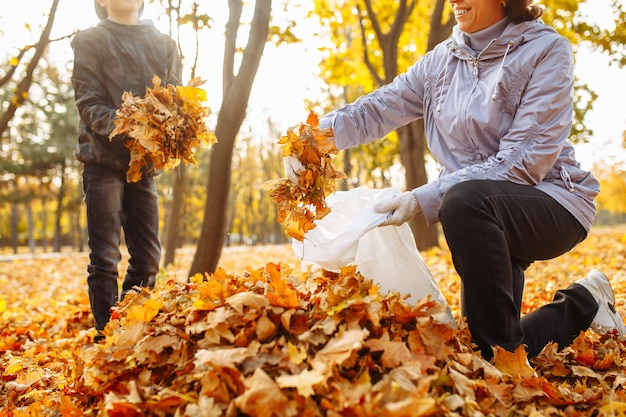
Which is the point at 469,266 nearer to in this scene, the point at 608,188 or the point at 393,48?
the point at 393,48

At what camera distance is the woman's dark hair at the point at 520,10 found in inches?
85.8

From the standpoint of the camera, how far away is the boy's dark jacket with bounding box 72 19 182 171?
2.72 meters

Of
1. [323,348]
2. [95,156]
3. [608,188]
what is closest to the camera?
[323,348]

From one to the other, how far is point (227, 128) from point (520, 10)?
104 inches

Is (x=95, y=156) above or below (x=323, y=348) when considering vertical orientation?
above

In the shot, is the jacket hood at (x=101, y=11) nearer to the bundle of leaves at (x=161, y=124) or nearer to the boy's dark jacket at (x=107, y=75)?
the boy's dark jacket at (x=107, y=75)

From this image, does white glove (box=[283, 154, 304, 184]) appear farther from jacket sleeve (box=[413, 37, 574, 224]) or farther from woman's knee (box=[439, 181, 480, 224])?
woman's knee (box=[439, 181, 480, 224])

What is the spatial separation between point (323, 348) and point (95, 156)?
1.83 metres

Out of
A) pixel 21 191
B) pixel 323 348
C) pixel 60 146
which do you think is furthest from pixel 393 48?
pixel 21 191

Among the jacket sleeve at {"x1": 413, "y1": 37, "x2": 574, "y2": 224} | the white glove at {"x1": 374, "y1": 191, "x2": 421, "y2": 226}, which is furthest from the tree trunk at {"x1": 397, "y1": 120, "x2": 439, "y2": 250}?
the white glove at {"x1": 374, "y1": 191, "x2": 421, "y2": 226}

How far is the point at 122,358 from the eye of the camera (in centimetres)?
174

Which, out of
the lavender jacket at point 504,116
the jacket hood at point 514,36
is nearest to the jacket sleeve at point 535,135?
the lavender jacket at point 504,116

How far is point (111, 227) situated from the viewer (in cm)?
278

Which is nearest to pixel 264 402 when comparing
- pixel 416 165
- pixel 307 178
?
pixel 307 178
